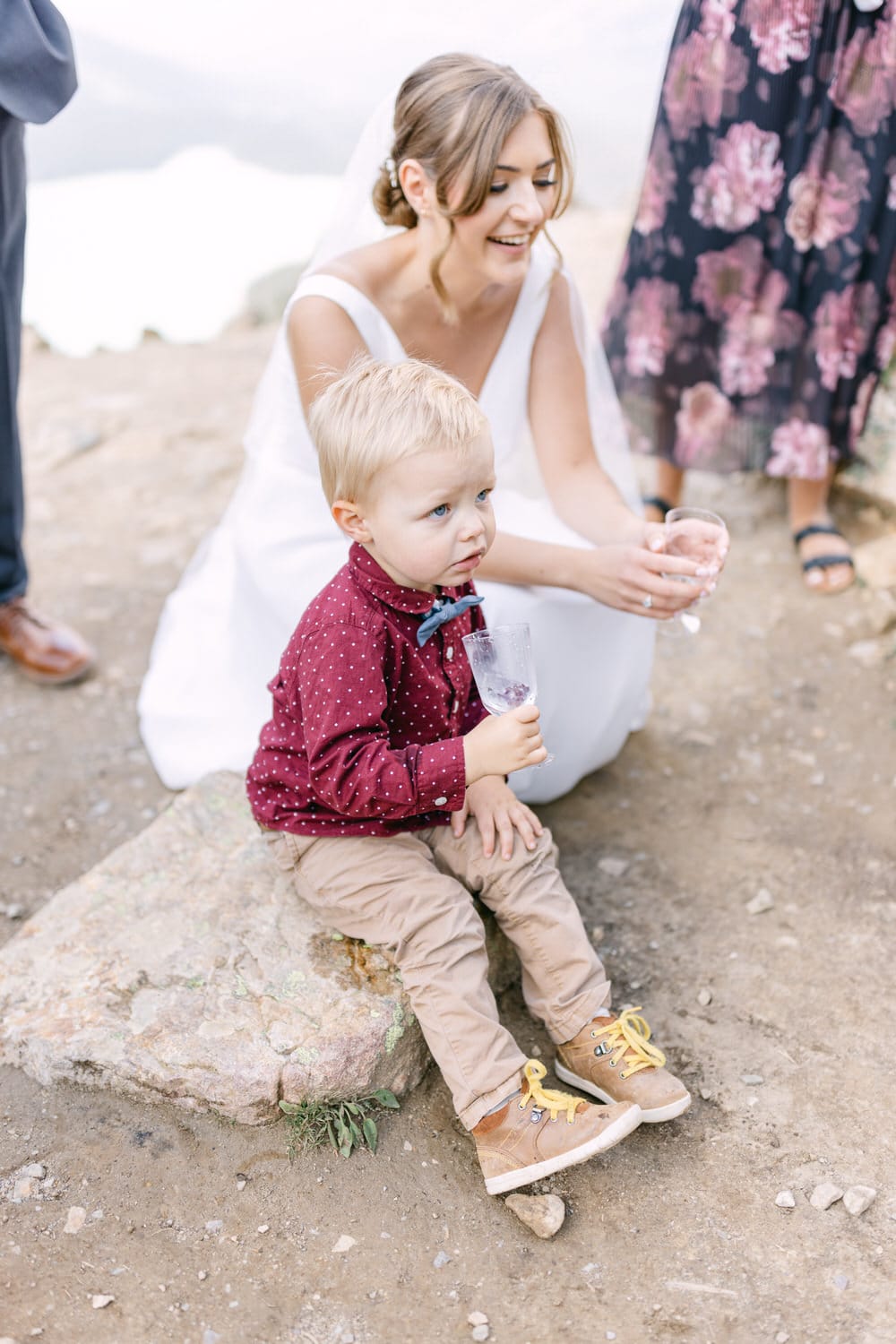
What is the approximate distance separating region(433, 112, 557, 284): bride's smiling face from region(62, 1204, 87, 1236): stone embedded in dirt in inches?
77.6

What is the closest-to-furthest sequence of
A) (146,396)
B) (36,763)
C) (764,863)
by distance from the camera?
(764,863) < (36,763) < (146,396)

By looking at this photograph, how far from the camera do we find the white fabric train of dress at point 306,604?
8.96 feet

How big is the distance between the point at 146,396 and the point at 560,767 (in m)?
3.69

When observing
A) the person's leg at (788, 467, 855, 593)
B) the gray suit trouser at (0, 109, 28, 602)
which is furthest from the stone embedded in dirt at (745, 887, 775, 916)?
the gray suit trouser at (0, 109, 28, 602)

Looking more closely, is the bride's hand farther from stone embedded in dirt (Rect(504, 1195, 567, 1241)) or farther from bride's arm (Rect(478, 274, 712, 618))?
stone embedded in dirt (Rect(504, 1195, 567, 1241))

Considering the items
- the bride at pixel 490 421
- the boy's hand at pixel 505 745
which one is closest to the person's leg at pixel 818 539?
the bride at pixel 490 421

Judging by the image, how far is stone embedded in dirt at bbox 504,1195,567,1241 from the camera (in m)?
1.96

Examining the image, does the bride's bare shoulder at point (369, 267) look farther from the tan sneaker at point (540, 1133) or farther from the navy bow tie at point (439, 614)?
the tan sneaker at point (540, 1133)

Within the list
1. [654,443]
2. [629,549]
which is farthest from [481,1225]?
[654,443]

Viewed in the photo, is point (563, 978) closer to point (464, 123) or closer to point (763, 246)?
point (464, 123)

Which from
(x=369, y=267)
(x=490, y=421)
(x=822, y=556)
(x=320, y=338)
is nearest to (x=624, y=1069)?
(x=490, y=421)

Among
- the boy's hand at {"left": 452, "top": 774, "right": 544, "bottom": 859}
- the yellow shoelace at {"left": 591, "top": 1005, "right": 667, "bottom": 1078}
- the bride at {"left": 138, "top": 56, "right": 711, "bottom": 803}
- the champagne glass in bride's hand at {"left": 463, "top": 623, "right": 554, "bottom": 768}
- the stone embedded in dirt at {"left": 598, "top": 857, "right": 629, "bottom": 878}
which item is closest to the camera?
the champagne glass in bride's hand at {"left": 463, "top": 623, "right": 554, "bottom": 768}

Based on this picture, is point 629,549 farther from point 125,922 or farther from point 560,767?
point 125,922

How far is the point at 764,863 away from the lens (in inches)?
111
